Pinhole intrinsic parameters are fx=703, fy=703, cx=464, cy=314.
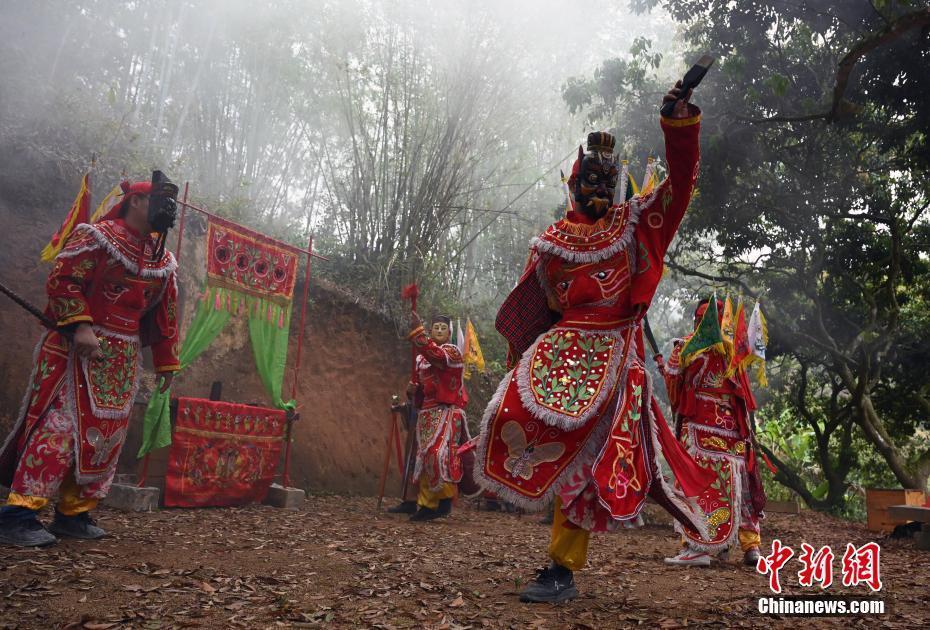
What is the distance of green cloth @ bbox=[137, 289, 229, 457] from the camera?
→ 5798 millimetres

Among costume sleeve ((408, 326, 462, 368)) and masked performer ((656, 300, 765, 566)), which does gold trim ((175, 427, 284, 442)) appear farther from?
masked performer ((656, 300, 765, 566))

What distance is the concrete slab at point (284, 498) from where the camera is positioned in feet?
22.3

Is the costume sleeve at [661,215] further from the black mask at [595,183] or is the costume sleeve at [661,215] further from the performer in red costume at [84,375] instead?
the performer in red costume at [84,375]

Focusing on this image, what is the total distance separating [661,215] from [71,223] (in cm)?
349

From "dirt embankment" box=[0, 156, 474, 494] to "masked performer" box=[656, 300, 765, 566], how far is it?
178 inches

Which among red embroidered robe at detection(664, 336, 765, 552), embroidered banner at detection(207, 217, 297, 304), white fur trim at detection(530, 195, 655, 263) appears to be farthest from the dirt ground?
embroidered banner at detection(207, 217, 297, 304)

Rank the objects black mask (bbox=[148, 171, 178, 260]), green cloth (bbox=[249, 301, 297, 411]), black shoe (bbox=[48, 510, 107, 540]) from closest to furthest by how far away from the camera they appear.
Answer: black shoe (bbox=[48, 510, 107, 540]) → black mask (bbox=[148, 171, 178, 260]) → green cloth (bbox=[249, 301, 297, 411])

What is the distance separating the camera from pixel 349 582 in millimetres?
3326

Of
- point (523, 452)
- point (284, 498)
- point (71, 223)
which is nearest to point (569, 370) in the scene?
point (523, 452)

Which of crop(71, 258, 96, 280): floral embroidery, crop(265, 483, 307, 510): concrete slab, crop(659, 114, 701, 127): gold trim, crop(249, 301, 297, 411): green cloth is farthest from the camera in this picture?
crop(249, 301, 297, 411): green cloth

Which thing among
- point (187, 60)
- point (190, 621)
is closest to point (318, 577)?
point (190, 621)

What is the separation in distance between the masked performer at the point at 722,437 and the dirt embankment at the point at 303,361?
453cm

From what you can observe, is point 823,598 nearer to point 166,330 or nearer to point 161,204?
point 166,330

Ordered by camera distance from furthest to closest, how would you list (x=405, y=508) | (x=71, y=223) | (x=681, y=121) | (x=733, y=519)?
(x=405, y=508) → (x=733, y=519) → (x=71, y=223) → (x=681, y=121)
